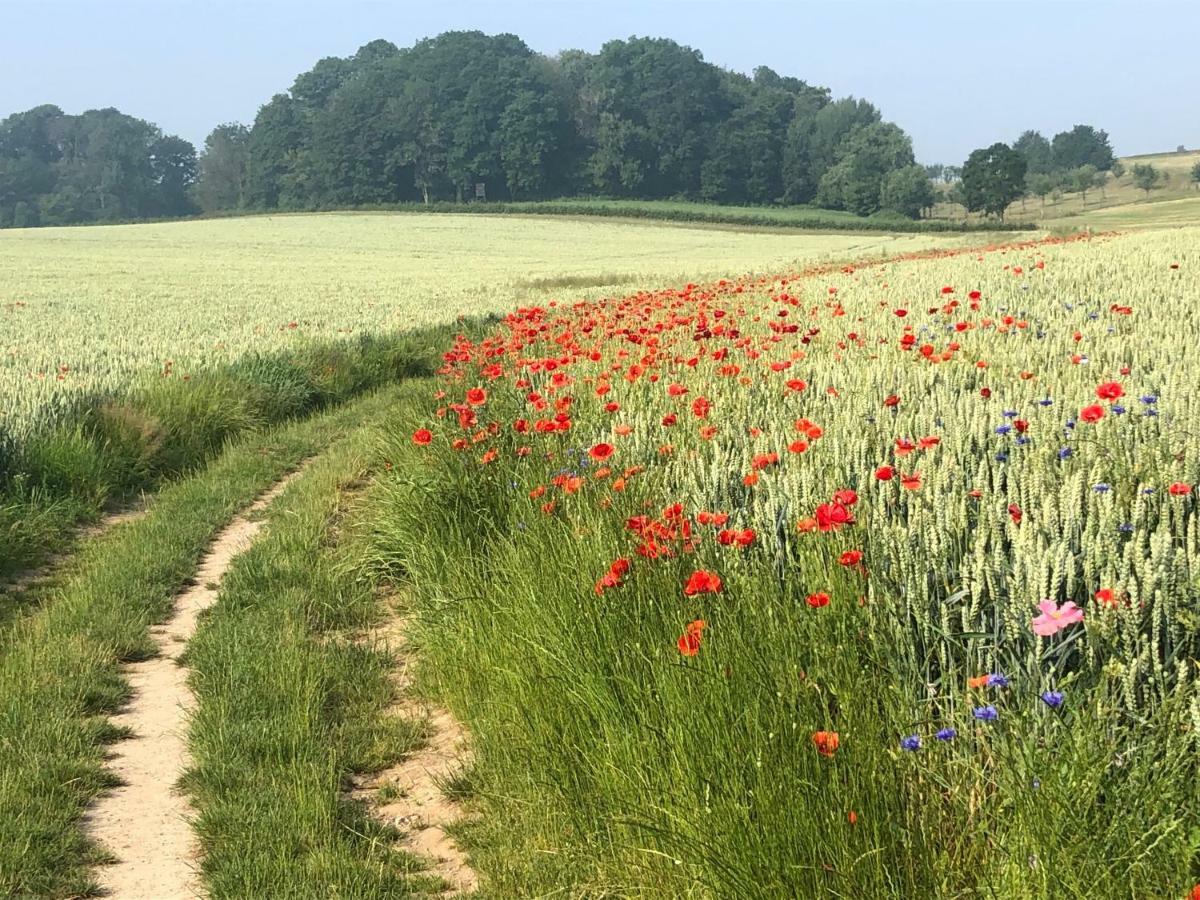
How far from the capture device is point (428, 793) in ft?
13.2

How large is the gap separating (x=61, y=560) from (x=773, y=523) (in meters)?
5.71

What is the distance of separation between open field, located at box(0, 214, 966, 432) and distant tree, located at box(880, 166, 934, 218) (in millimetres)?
30233

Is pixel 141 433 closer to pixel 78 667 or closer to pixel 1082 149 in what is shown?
pixel 78 667

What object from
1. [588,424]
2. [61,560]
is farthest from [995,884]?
[61,560]

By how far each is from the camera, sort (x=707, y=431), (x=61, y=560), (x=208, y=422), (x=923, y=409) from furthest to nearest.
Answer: (x=208, y=422) → (x=61, y=560) → (x=923, y=409) → (x=707, y=431)

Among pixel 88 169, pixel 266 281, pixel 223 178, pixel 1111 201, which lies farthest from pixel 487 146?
pixel 266 281

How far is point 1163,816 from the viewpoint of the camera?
2.07 m

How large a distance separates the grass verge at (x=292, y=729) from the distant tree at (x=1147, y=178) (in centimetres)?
12858

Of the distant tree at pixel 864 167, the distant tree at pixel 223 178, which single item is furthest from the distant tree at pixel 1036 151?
the distant tree at pixel 223 178

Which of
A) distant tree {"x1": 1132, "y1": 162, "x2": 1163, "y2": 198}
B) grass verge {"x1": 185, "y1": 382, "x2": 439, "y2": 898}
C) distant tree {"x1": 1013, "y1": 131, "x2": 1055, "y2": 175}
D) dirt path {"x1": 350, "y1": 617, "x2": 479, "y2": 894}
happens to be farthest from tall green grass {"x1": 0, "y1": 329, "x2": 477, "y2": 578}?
distant tree {"x1": 1013, "y1": 131, "x2": 1055, "y2": 175}

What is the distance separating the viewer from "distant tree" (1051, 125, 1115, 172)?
14562 cm

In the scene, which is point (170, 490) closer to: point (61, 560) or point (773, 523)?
point (61, 560)

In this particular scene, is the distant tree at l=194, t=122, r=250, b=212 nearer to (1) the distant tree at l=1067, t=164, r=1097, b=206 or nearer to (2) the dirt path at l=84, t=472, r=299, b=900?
(1) the distant tree at l=1067, t=164, r=1097, b=206

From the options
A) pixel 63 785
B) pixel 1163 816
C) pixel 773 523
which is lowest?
pixel 63 785
